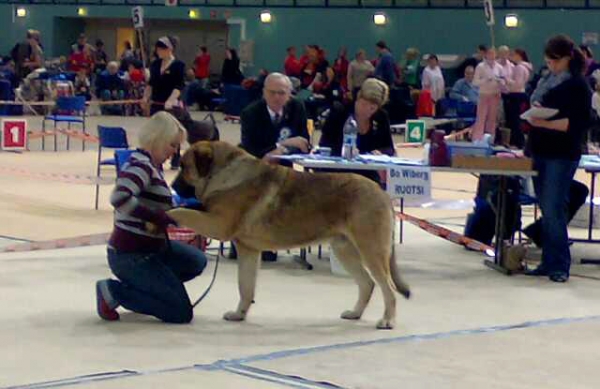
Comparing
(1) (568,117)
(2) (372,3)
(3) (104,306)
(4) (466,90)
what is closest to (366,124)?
(1) (568,117)

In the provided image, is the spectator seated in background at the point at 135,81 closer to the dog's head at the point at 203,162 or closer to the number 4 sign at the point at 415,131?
the number 4 sign at the point at 415,131

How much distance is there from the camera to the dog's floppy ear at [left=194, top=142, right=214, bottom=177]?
7180 millimetres

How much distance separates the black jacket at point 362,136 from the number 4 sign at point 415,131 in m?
12.1

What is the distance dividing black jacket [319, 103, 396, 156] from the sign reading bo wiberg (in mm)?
737

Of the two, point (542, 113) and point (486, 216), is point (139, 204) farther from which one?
point (486, 216)

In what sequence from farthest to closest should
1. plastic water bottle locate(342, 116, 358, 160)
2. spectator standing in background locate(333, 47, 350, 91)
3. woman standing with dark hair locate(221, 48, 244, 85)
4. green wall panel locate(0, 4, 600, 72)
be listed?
green wall panel locate(0, 4, 600, 72)
woman standing with dark hair locate(221, 48, 244, 85)
spectator standing in background locate(333, 47, 350, 91)
plastic water bottle locate(342, 116, 358, 160)

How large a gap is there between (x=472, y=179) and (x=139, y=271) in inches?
396

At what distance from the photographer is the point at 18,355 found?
612cm

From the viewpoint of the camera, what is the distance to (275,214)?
7219 millimetres

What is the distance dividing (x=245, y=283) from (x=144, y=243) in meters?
0.61

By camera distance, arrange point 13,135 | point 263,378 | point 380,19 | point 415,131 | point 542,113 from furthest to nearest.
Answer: point 380,19 < point 415,131 < point 13,135 < point 542,113 < point 263,378

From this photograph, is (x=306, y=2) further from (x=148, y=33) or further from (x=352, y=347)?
(x=352, y=347)

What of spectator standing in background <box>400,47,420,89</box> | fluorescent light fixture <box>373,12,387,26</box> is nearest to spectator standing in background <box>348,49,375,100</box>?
spectator standing in background <box>400,47,420,89</box>

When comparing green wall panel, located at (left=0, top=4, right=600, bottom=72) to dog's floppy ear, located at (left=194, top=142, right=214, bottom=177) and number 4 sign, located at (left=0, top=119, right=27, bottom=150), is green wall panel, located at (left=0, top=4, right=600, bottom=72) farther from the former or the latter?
dog's floppy ear, located at (left=194, top=142, right=214, bottom=177)
